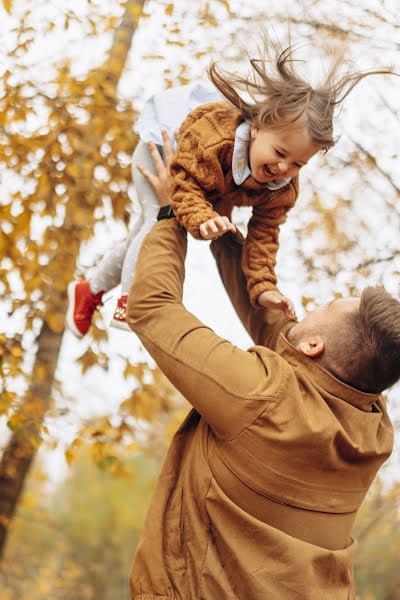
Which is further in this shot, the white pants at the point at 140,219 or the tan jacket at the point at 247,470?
the white pants at the point at 140,219

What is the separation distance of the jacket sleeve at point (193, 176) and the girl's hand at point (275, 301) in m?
0.38

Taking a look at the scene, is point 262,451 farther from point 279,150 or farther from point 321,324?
point 279,150

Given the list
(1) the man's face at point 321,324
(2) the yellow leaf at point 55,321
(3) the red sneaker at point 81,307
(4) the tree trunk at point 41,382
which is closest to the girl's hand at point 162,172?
(3) the red sneaker at point 81,307

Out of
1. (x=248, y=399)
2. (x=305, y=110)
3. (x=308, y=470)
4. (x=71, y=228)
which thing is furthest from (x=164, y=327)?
(x=71, y=228)

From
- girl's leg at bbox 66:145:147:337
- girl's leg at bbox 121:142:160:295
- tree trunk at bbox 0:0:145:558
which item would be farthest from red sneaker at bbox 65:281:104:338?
tree trunk at bbox 0:0:145:558

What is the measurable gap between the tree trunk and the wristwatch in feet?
5.94

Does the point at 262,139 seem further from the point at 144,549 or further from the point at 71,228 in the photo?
the point at 71,228

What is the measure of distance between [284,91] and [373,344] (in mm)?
834

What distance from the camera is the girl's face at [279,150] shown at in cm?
241

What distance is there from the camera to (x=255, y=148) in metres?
2.46

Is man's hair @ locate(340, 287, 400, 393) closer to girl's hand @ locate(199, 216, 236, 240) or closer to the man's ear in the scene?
the man's ear

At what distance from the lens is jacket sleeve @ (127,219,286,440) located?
218cm

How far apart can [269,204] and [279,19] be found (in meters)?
1.80

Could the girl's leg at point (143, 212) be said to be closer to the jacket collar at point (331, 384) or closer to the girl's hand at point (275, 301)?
the girl's hand at point (275, 301)
